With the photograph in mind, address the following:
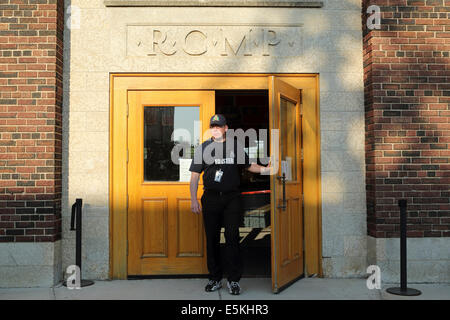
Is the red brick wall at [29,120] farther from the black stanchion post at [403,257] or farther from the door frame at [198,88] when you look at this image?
the black stanchion post at [403,257]

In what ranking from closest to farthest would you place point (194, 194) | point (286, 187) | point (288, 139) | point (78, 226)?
1. point (194, 194)
2. point (78, 226)
3. point (286, 187)
4. point (288, 139)

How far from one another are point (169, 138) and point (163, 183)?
639mm

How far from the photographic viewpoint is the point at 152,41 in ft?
18.1

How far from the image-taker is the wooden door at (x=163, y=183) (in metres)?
5.45

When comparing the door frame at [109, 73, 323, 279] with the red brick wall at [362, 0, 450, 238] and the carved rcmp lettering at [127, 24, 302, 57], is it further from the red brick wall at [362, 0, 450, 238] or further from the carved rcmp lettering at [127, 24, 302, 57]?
the red brick wall at [362, 0, 450, 238]

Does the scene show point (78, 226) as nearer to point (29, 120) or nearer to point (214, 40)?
point (29, 120)

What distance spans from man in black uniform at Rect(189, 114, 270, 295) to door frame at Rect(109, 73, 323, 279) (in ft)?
3.37

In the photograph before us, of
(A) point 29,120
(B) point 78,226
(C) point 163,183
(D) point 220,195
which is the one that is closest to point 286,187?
(D) point 220,195

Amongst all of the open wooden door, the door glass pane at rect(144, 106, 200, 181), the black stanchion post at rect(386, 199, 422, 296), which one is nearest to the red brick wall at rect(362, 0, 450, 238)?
the black stanchion post at rect(386, 199, 422, 296)

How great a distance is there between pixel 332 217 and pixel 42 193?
12.8 feet

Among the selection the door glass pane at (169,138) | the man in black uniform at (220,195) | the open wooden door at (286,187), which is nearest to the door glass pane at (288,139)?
the open wooden door at (286,187)

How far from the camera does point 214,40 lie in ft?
18.2

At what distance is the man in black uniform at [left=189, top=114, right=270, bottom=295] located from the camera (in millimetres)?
4754

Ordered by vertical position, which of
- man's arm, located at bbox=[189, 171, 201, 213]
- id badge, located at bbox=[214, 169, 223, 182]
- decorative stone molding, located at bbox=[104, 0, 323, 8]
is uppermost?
decorative stone molding, located at bbox=[104, 0, 323, 8]
